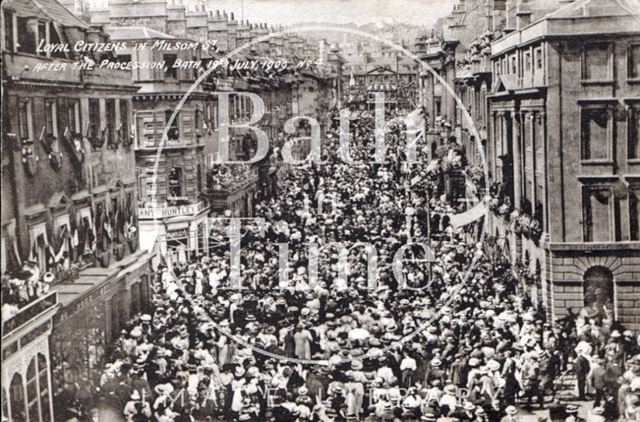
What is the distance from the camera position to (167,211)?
521 inches

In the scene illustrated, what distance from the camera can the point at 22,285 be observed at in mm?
11078

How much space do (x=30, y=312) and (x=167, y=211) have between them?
2869 mm

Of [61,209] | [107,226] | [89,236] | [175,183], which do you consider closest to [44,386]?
[89,236]

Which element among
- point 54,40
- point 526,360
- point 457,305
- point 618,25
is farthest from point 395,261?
point 54,40

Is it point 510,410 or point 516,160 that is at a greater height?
point 516,160

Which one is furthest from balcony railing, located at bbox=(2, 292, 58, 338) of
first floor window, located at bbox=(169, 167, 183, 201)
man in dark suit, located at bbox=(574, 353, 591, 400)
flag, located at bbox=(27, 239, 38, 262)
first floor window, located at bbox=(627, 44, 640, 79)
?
first floor window, located at bbox=(627, 44, 640, 79)

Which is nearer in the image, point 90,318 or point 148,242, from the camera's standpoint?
point 90,318

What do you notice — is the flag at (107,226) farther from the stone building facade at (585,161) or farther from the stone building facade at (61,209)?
the stone building facade at (585,161)

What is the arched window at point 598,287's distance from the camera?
474 inches

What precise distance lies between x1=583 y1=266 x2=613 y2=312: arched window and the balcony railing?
707 centimetres

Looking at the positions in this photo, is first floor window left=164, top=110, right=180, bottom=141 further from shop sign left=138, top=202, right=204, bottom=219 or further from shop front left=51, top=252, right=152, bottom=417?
shop front left=51, top=252, right=152, bottom=417

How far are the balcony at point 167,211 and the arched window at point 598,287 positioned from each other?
570 centimetres

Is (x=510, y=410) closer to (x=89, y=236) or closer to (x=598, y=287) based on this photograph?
(x=598, y=287)

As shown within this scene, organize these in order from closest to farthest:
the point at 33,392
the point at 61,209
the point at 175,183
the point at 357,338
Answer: the point at 33,392 → the point at 61,209 → the point at 357,338 → the point at 175,183
